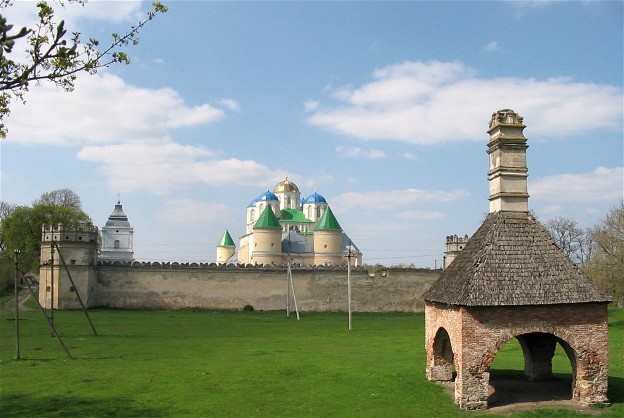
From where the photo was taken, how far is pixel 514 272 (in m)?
13.4

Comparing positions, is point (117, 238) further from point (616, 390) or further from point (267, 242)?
point (616, 390)

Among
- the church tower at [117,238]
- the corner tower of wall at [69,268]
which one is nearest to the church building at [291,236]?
the church tower at [117,238]

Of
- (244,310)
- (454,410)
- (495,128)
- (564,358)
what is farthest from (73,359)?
(244,310)

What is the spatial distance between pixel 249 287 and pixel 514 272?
35621mm

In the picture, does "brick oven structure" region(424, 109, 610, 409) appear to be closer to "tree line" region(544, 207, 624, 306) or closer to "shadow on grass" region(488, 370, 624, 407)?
"shadow on grass" region(488, 370, 624, 407)

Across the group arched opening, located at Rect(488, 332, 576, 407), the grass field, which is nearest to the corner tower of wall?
the grass field

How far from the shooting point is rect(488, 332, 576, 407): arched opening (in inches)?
544

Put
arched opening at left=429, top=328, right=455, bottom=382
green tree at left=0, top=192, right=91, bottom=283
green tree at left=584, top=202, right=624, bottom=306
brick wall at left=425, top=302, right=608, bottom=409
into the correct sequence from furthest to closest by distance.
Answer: green tree at left=0, top=192, right=91, bottom=283 → green tree at left=584, top=202, right=624, bottom=306 → arched opening at left=429, top=328, right=455, bottom=382 → brick wall at left=425, top=302, right=608, bottom=409

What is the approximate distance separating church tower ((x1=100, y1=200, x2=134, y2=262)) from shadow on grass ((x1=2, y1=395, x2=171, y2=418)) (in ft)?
184

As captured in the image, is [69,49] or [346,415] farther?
[346,415]

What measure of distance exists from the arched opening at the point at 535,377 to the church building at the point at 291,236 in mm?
33670

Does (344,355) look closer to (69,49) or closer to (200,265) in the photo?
(69,49)

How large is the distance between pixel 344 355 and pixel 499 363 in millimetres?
4894

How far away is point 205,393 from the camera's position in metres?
15.0
